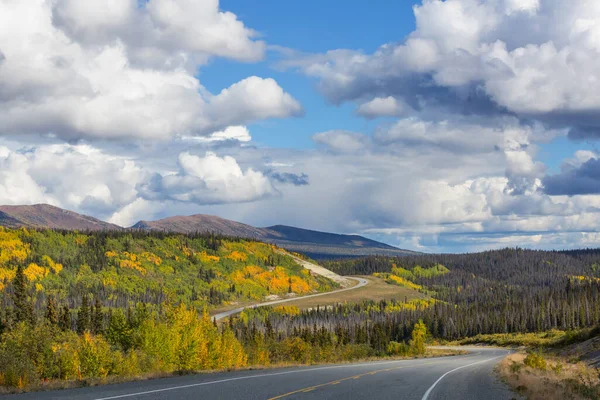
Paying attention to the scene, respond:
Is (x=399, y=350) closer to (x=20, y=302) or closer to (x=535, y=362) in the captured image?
(x=20, y=302)

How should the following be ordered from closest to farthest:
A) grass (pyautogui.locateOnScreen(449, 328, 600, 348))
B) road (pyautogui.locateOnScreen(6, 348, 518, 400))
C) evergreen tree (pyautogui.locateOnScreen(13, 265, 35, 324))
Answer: road (pyautogui.locateOnScreen(6, 348, 518, 400)) < grass (pyautogui.locateOnScreen(449, 328, 600, 348)) < evergreen tree (pyautogui.locateOnScreen(13, 265, 35, 324))

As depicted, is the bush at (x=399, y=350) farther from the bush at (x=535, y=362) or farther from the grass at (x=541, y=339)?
the bush at (x=535, y=362)

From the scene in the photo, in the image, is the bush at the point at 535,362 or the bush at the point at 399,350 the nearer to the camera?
the bush at the point at 535,362

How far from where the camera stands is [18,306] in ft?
335

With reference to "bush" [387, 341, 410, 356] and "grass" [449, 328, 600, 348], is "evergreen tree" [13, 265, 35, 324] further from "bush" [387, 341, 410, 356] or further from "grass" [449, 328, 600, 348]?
"grass" [449, 328, 600, 348]

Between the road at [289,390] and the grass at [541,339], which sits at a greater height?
the road at [289,390]

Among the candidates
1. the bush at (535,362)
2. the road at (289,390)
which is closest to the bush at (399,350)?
the bush at (535,362)

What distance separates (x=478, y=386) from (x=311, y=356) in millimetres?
95722

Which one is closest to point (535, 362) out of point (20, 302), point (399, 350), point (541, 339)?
point (20, 302)

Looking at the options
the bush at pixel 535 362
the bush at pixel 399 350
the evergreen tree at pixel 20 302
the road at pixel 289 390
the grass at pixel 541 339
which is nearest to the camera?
the road at pixel 289 390

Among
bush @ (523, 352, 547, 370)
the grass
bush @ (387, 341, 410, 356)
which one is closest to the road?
bush @ (523, 352, 547, 370)

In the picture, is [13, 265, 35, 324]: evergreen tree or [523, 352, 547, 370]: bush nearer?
[523, 352, 547, 370]: bush

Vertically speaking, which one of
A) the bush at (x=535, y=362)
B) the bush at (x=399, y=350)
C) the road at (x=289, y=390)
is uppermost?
the road at (x=289, y=390)

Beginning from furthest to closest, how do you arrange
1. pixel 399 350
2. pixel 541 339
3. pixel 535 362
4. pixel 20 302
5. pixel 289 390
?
pixel 541 339 < pixel 399 350 < pixel 20 302 < pixel 535 362 < pixel 289 390
